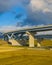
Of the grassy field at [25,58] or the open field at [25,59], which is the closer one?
the open field at [25,59]

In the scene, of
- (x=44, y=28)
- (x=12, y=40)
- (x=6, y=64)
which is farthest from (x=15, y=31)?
(x=6, y=64)

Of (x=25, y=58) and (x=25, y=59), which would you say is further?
(x=25, y=58)

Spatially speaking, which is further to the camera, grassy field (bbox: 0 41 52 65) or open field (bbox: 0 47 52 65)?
grassy field (bbox: 0 41 52 65)

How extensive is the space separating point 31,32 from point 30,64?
324 feet

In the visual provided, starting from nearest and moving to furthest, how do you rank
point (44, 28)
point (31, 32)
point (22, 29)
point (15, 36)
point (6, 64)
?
point (6, 64) < point (44, 28) < point (31, 32) < point (22, 29) < point (15, 36)

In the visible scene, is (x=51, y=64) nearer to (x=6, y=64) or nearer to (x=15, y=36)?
(x=6, y=64)

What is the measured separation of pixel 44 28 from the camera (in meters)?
131

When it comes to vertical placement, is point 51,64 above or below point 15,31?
below

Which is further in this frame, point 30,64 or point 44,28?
point 44,28

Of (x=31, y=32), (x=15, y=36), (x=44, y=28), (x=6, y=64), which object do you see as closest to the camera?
(x=6, y=64)

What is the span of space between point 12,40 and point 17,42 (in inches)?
443

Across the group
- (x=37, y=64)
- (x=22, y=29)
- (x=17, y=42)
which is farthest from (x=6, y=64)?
(x=17, y=42)

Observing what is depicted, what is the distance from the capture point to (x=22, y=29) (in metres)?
154

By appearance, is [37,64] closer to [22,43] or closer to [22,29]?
[22,29]
